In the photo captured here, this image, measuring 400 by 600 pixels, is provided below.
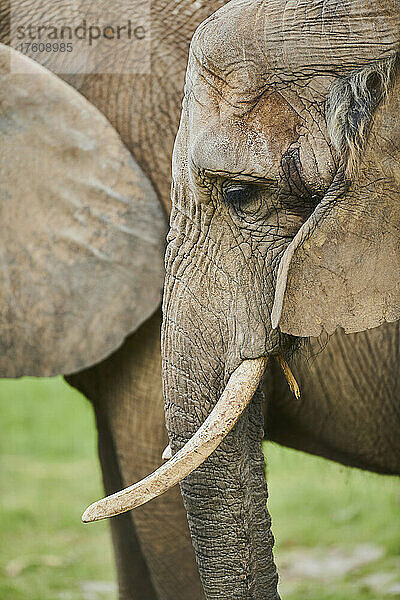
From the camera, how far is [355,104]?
4.53ft

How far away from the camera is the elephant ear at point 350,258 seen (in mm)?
1414

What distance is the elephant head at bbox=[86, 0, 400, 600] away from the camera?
139 centimetres

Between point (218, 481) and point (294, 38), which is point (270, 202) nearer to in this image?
point (294, 38)

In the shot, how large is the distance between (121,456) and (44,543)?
1.62m

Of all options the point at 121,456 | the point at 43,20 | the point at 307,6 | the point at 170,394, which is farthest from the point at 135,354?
the point at 307,6

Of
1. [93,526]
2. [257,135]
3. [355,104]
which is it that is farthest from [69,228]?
[93,526]

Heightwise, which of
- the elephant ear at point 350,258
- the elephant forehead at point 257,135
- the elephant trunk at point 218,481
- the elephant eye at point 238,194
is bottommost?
the elephant trunk at point 218,481

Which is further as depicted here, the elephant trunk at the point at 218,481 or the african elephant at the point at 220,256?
the elephant trunk at the point at 218,481

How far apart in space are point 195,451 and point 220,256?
27cm

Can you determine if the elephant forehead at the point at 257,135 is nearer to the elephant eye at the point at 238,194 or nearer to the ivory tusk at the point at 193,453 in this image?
the elephant eye at the point at 238,194

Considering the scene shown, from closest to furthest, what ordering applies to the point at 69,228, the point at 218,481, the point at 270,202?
the point at 270,202 → the point at 218,481 → the point at 69,228

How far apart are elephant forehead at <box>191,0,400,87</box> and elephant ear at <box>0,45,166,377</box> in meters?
0.63

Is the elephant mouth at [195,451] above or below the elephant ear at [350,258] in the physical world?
below

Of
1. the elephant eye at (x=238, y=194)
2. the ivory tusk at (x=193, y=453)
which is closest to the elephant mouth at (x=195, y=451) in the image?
the ivory tusk at (x=193, y=453)
